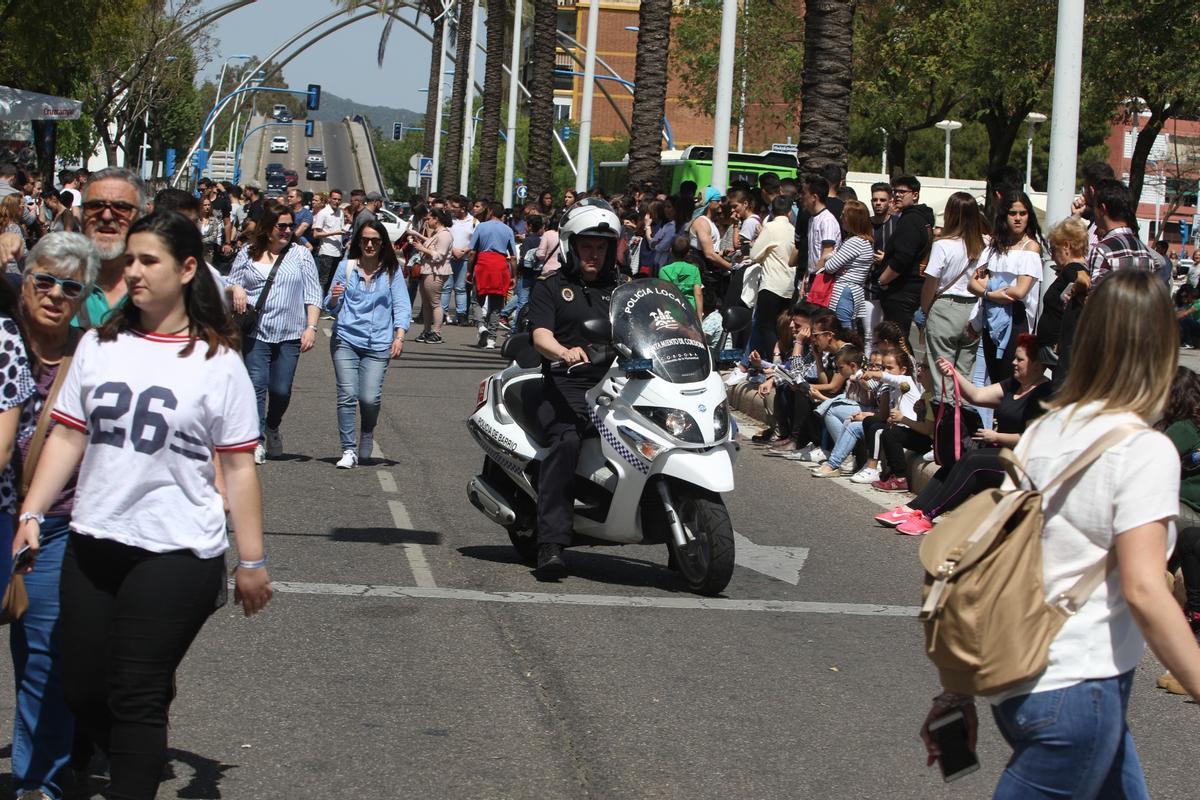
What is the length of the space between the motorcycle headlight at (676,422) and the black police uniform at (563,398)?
470mm

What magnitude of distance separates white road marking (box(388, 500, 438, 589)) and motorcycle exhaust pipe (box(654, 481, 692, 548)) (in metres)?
1.19

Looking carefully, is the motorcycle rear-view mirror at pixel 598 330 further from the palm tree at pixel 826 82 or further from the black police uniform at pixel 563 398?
the palm tree at pixel 826 82

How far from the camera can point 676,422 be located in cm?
815

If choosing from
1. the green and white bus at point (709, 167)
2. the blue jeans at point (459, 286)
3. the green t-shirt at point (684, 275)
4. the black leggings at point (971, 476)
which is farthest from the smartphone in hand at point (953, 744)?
the green and white bus at point (709, 167)

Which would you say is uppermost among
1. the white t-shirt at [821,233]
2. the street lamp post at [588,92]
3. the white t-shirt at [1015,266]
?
the street lamp post at [588,92]

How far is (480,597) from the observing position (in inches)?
321

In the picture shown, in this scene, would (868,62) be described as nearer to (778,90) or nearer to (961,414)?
(778,90)

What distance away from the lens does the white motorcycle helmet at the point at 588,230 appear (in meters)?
8.58

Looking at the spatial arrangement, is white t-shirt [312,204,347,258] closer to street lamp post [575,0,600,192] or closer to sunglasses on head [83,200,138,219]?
street lamp post [575,0,600,192]

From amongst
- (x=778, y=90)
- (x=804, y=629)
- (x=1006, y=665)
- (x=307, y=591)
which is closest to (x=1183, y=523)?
(x=804, y=629)

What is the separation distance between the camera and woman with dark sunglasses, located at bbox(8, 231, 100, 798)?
4.62 metres

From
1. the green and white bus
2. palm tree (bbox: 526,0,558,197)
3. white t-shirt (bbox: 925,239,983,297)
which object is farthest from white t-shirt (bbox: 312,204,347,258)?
white t-shirt (bbox: 925,239,983,297)

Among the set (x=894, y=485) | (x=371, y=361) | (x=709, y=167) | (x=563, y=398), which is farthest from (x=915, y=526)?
(x=709, y=167)

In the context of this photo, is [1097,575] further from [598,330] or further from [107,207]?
[598,330]
